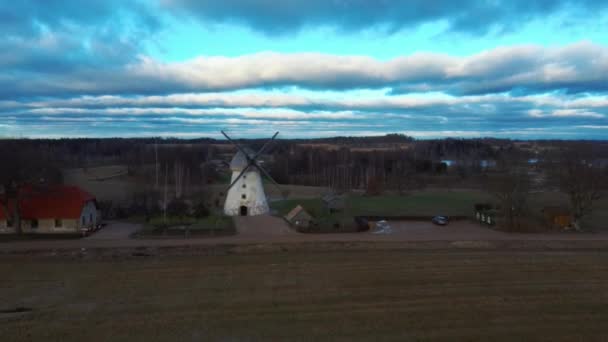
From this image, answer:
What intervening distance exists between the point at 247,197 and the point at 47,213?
12.2 meters

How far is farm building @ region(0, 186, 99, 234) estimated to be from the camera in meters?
24.3

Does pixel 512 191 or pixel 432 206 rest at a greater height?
pixel 512 191

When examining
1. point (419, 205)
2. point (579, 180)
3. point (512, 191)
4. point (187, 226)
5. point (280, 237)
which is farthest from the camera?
point (419, 205)

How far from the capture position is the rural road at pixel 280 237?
70.0 feet

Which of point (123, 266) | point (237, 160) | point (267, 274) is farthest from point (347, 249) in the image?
point (237, 160)

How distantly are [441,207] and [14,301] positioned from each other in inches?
1189

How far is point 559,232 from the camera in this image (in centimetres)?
2611

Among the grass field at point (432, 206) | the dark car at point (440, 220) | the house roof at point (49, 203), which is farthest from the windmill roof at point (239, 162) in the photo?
the dark car at point (440, 220)

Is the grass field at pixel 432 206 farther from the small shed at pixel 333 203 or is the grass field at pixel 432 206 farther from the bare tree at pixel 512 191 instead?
the bare tree at pixel 512 191

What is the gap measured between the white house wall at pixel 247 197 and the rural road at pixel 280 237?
237cm

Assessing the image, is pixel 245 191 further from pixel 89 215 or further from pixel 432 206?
pixel 432 206

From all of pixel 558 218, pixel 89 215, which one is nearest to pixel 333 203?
pixel 558 218

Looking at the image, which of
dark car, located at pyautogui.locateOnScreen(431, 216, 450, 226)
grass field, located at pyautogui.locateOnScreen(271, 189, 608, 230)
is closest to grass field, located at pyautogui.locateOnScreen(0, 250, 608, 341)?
dark car, located at pyautogui.locateOnScreen(431, 216, 450, 226)

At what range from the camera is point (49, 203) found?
25.0 metres
